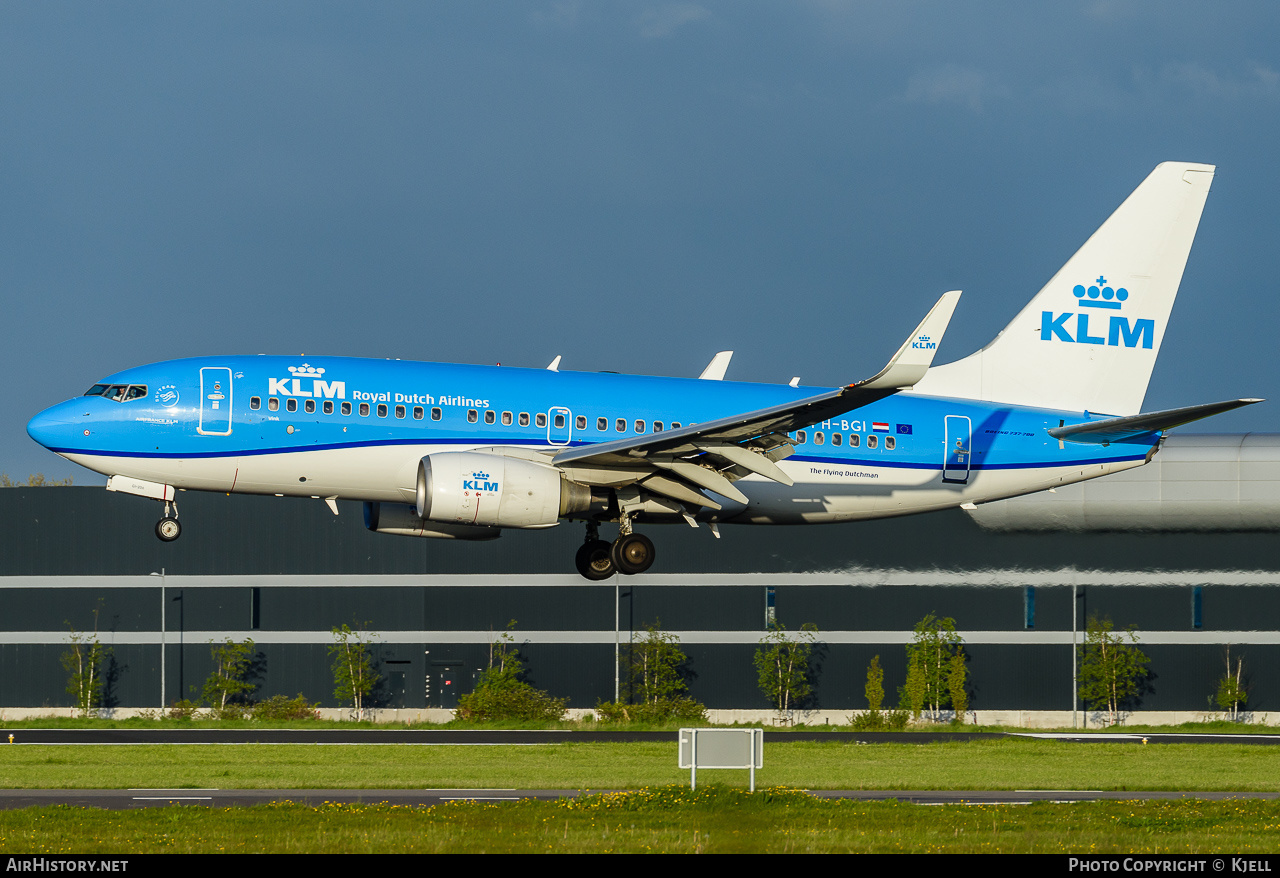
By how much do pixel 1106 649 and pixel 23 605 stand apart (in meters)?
51.0

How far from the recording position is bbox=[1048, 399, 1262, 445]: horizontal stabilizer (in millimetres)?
30547

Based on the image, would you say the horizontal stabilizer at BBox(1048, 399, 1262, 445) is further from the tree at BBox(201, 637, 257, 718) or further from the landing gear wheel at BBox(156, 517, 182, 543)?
the tree at BBox(201, 637, 257, 718)

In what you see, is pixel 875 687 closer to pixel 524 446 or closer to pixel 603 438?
pixel 603 438

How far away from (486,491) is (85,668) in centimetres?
4760

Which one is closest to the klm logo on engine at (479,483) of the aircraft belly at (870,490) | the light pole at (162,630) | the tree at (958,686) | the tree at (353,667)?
the aircraft belly at (870,490)

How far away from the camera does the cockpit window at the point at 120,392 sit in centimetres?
3194

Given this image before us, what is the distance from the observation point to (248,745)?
51.3 meters

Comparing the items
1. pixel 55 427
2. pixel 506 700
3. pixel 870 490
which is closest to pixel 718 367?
pixel 870 490

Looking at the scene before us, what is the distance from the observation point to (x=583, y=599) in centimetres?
7088

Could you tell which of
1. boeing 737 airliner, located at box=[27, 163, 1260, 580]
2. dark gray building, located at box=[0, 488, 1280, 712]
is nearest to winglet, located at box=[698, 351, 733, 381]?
boeing 737 airliner, located at box=[27, 163, 1260, 580]

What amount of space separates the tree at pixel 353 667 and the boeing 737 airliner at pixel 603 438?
37.4 meters
